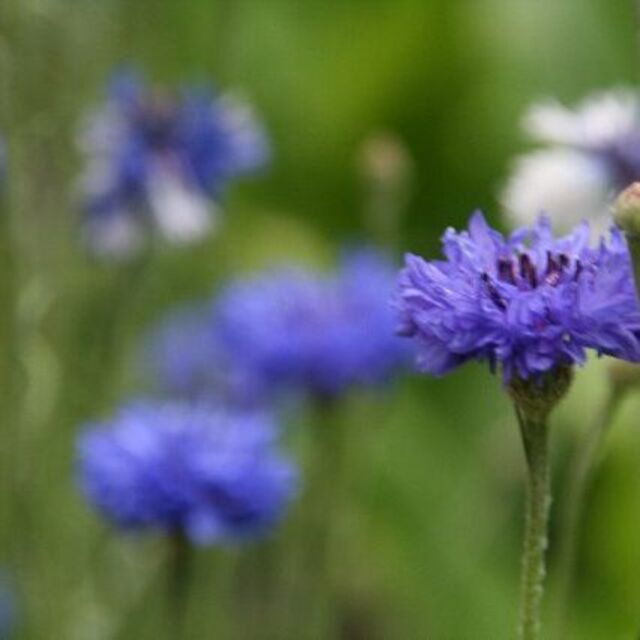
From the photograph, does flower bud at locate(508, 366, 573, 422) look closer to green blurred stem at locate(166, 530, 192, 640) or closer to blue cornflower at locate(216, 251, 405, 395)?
green blurred stem at locate(166, 530, 192, 640)

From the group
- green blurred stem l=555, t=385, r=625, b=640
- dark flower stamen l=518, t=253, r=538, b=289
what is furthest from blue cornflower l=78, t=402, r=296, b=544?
dark flower stamen l=518, t=253, r=538, b=289

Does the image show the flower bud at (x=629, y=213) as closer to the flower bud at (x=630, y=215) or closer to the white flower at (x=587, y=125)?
the flower bud at (x=630, y=215)

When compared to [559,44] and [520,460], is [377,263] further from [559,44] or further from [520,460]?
[559,44]

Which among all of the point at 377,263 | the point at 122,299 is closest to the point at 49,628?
the point at 122,299

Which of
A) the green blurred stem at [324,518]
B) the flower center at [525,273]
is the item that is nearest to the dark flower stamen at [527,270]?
the flower center at [525,273]

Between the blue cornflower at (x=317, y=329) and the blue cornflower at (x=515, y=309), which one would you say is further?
the blue cornflower at (x=317, y=329)

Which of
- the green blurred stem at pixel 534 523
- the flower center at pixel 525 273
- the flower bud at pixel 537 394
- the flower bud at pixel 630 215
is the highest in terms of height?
the flower center at pixel 525 273

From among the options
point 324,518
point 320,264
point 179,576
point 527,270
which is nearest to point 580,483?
point 527,270
